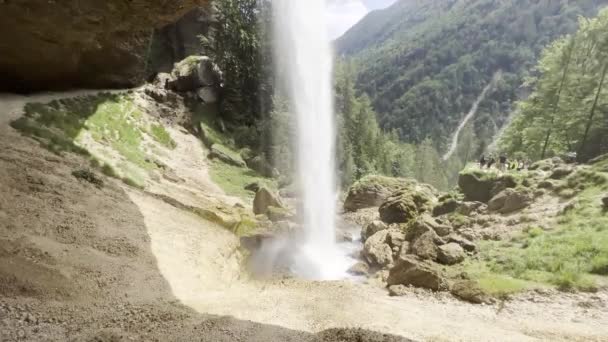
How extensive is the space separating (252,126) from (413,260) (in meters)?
32.0

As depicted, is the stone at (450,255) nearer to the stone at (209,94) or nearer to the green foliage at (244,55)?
the green foliage at (244,55)

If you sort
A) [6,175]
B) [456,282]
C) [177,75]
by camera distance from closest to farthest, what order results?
[6,175], [456,282], [177,75]

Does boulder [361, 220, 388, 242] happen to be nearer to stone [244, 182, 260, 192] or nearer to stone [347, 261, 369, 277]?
stone [347, 261, 369, 277]

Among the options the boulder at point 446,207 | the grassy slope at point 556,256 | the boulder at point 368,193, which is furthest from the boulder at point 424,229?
the boulder at point 368,193

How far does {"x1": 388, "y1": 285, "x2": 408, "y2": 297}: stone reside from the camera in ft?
45.4

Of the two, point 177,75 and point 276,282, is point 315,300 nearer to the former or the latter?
point 276,282

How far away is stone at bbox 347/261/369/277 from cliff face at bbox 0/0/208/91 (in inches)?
550

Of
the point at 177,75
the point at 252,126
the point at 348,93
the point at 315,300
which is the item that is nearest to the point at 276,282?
the point at 315,300

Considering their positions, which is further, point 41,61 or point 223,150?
point 223,150

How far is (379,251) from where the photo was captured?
64.2 ft

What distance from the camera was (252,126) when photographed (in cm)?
4391

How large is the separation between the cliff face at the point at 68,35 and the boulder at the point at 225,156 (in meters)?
11.1

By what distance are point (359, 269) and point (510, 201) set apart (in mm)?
11667

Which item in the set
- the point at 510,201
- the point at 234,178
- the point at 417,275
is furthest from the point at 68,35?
the point at 510,201
